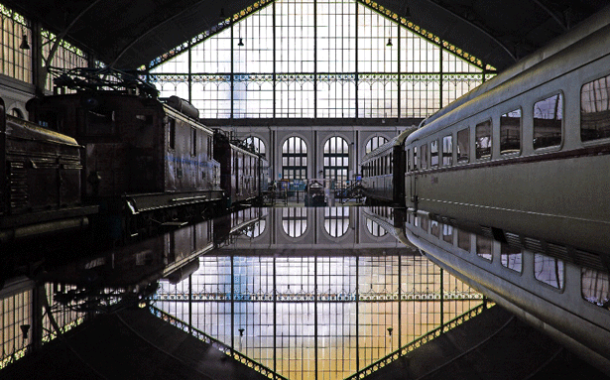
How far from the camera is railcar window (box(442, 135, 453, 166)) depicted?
12.5 metres

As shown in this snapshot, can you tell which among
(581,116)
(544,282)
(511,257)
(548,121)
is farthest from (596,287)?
(548,121)

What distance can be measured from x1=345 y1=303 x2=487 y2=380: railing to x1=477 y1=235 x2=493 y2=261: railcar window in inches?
106

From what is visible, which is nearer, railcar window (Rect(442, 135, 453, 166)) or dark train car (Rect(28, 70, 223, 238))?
dark train car (Rect(28, 70, 223, 238))

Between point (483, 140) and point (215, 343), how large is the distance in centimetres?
820

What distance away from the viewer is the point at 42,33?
32.4 meters

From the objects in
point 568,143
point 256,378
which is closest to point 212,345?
point 256,378

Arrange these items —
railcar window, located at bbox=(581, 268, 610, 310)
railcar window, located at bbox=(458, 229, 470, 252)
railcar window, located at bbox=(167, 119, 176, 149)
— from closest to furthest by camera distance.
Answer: railcar window, located at bbox=(581, 268, 610, 310)
railcar window, located at bbox=(458, 229, 470, 252)
railcar window, located at bbox=(167, 119, 176, 149)

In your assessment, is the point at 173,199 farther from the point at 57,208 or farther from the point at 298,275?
the point at 298,275

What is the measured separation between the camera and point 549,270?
17.5 feet

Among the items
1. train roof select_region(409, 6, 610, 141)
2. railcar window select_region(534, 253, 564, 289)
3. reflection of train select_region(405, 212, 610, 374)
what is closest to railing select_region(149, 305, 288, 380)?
reflection of train select_region(405, 212, 610, 374)

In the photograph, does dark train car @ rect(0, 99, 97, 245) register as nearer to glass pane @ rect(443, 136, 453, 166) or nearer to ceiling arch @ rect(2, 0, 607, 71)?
glass pane @ rect(443, 136, 453, 166)

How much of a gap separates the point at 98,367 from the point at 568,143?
606cm

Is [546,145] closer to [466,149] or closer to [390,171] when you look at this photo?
[466,149]

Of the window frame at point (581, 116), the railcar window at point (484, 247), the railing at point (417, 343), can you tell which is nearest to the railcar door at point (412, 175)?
the railcar window at point (484, 247)
